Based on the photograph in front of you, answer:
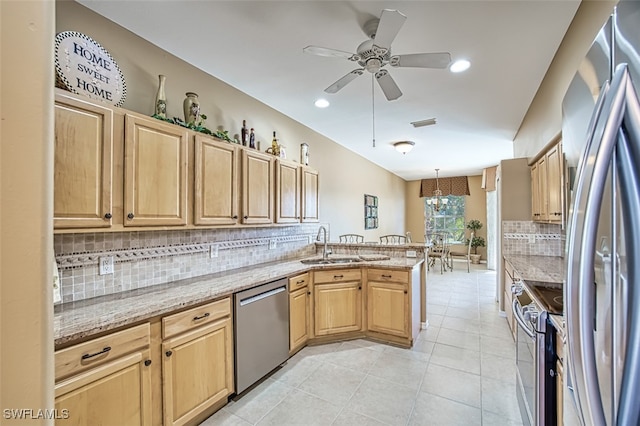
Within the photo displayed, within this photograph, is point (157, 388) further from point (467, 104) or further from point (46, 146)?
point (467, 104)

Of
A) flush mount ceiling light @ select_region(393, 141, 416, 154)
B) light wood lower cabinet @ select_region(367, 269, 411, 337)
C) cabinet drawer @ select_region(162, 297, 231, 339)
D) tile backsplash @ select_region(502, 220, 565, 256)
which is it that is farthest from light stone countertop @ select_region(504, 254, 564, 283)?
flush mount ceiling light @ select_region(393, 141, 416, 154)

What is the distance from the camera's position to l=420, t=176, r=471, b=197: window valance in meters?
8.87

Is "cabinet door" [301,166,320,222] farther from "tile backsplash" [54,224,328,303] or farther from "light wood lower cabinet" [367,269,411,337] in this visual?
"light wood lower cabinet" [367,269,411,337]

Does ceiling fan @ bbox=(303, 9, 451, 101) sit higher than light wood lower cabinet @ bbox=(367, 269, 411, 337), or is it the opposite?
ceiling fan @ bbox=(303, 9, 451, 101)

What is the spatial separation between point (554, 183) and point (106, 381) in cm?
363

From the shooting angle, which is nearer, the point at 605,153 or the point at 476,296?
the point at 605,153

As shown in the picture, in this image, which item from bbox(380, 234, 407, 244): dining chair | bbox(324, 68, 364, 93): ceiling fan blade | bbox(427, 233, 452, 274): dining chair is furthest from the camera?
bbox(427, 233, 452, 274): dining chair

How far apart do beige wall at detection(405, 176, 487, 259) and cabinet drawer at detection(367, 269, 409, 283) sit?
7.05 metres

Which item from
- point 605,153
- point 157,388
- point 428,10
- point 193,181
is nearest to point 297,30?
point 428,10

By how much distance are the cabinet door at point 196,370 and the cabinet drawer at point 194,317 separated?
0.14ft

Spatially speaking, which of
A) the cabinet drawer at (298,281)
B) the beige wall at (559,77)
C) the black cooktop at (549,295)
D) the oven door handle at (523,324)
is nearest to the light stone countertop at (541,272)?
the black cooktop at (549,295)

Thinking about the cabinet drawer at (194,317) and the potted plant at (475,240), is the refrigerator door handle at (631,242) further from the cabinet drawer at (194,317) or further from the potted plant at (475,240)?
the potted plant at (475,240)

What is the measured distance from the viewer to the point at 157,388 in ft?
5.33

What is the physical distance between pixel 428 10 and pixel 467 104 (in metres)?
1.85
